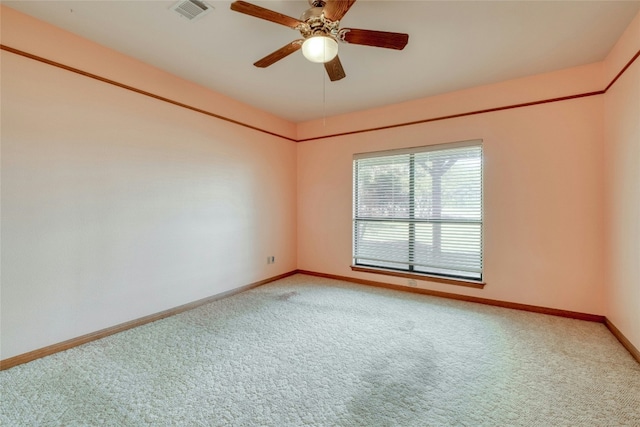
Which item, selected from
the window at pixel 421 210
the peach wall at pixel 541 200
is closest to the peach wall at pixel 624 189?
the peach wall at pixel 541 200

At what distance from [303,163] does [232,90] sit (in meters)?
1.80

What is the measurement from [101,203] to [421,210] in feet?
12.3

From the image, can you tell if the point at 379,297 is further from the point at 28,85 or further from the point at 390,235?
the point at 28,85

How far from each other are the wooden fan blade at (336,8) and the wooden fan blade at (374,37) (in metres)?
0.11

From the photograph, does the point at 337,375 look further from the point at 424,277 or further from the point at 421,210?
the point at 421,210

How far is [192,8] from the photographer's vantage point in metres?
2.11

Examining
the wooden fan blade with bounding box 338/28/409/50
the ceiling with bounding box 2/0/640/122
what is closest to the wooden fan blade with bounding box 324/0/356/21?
the wooden fan blade with bounding box 338/28/409/50

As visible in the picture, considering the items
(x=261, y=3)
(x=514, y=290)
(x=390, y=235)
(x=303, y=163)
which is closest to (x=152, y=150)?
(x=261, y=3)

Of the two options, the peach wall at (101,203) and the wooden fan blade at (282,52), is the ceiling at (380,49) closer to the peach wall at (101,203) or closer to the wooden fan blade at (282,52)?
the wooden fan blade at (282,52)

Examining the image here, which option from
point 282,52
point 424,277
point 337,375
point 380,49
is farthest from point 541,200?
point 282,52

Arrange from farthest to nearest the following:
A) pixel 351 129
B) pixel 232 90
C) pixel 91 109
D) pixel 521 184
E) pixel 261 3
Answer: pixel 351 129, pixel 232 90, pixel 521 184, pixel 91 109, pixel 261 3

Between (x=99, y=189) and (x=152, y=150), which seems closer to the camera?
(x=99, y=189)

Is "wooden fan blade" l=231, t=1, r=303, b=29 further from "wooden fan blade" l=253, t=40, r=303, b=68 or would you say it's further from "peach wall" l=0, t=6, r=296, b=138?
"peach wall" l=0, t=6, r=296, b=138

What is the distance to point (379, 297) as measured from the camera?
377 centimetres
